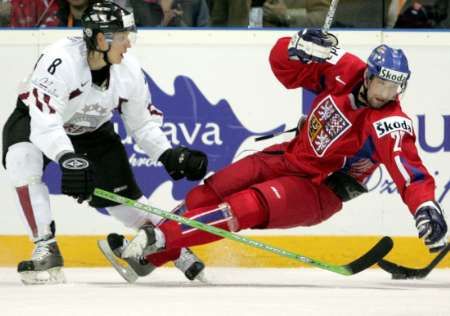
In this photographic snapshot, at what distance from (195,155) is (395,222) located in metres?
1.35

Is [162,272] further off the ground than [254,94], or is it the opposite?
[254,94]

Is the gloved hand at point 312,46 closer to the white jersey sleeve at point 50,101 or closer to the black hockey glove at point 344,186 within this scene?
the black hockey glove at point 344,186

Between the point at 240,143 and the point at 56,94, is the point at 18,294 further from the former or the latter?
the point at 240,143

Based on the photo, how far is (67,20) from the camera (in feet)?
22.1

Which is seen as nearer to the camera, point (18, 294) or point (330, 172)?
point (18, 294)

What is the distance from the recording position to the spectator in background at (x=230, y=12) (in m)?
6.69

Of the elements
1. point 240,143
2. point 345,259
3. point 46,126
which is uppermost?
point 46,126

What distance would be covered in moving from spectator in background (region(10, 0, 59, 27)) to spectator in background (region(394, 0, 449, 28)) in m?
1.66

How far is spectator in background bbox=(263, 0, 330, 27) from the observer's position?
670 cm

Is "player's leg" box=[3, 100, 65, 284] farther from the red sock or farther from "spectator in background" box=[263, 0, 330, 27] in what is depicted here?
"spectator in background" box=[263, 0, 330, 27]

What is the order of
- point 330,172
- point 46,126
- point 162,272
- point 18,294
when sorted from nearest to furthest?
1. point 18,294
2. point 46,126
3. point 330,172
4. point 162,272

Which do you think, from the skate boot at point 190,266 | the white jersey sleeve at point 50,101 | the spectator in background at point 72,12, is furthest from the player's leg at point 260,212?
the spectator in background at point 72,12

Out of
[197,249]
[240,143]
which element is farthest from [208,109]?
[197,249]

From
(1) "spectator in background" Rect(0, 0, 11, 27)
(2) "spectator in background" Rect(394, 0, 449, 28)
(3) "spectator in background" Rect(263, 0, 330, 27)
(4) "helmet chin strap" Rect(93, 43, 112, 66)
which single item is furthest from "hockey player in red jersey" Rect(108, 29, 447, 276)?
(1) "spectator in background" Rect(0, 0, 11, 27)
